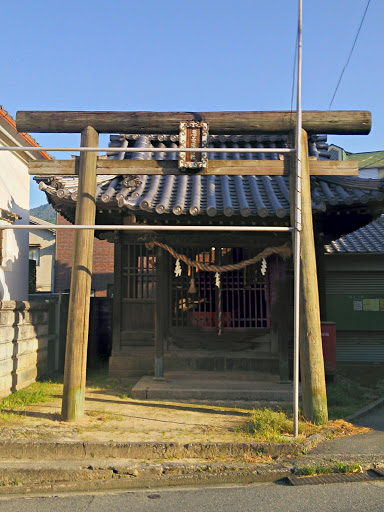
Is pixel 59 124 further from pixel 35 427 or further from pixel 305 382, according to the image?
pixel 305 382

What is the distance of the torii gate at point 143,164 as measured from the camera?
23.3 ft

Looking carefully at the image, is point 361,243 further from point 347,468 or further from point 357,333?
point 347,468

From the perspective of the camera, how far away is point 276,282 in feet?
33.6

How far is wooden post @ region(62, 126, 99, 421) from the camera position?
276 inches

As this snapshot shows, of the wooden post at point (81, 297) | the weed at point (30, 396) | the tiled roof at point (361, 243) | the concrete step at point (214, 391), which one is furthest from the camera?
the tiled roof at point (361, 243)

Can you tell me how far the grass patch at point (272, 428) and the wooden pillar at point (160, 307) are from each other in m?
3.01

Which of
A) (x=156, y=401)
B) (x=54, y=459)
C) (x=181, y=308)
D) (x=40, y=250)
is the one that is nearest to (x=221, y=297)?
(x=181, y=308)

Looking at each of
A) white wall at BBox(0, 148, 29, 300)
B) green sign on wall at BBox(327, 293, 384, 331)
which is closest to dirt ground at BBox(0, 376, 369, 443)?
white wall at BBox(0, 148, 29, 300)

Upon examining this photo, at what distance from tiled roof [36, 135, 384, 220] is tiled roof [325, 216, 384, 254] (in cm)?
287

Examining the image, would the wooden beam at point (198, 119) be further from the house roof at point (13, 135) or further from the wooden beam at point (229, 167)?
the house roof at point (13, 135)

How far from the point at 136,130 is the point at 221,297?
14.1ft

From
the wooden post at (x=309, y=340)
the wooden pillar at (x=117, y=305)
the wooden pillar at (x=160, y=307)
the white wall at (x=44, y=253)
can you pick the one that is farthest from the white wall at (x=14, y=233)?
the white wall at (x=44, y=253)

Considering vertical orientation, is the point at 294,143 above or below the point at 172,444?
above

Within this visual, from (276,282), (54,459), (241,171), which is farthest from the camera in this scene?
(276,282)
